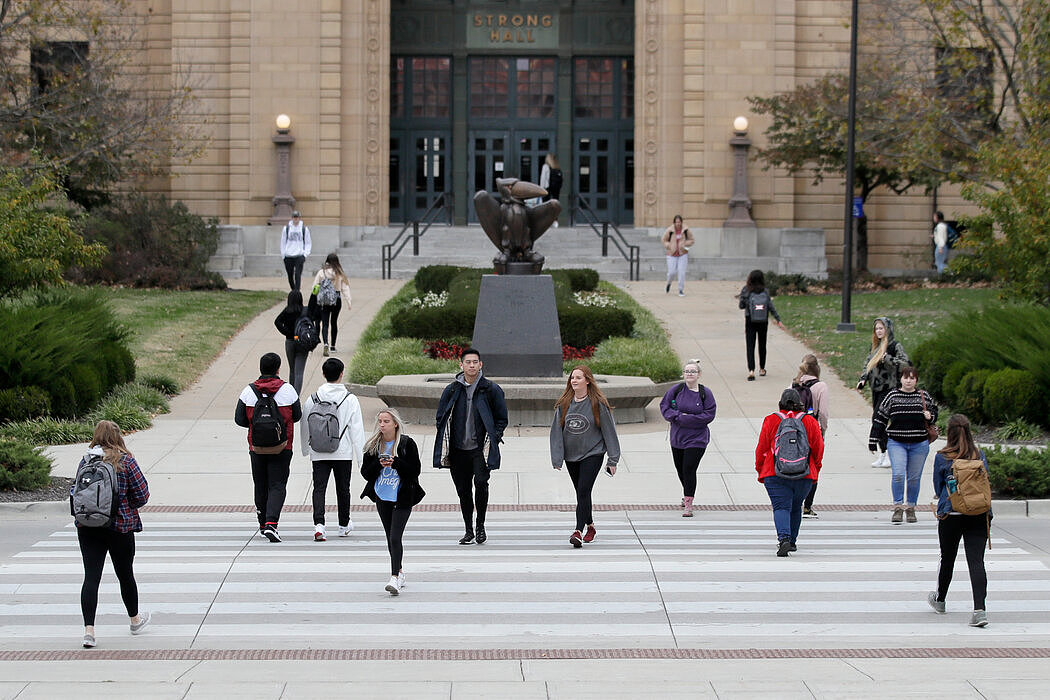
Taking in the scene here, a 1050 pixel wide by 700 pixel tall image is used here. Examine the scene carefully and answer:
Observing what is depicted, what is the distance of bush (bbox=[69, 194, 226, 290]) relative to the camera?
106ft

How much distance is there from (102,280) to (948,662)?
2664cm

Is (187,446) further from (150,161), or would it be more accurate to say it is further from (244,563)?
(150,161)

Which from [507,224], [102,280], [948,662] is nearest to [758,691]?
[948,662]

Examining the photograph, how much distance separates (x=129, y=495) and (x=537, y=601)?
3.00m

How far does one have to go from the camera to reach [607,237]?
37031mm

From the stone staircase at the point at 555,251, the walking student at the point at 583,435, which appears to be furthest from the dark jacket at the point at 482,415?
the stone staircase at the point at 555,251

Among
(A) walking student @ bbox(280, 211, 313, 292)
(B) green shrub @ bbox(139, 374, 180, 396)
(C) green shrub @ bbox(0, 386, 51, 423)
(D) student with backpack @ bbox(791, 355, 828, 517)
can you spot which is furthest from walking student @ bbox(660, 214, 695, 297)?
(D) student with backpack @ bbox(791, 355, 828, 517)

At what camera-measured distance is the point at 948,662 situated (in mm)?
8977

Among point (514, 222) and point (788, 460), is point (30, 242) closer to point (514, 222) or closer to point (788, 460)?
point (514, 222)

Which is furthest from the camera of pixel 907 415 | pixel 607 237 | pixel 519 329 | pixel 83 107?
pixel 607 237

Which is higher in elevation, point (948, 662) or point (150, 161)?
point (150, 161)

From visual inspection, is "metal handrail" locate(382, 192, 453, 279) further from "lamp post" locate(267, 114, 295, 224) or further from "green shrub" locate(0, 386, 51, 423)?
"green shrub" locate(0, 386, 51, 423)

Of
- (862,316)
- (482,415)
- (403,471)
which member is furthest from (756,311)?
(403,471)

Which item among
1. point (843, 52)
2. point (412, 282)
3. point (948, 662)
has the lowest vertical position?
point (948, 662)
